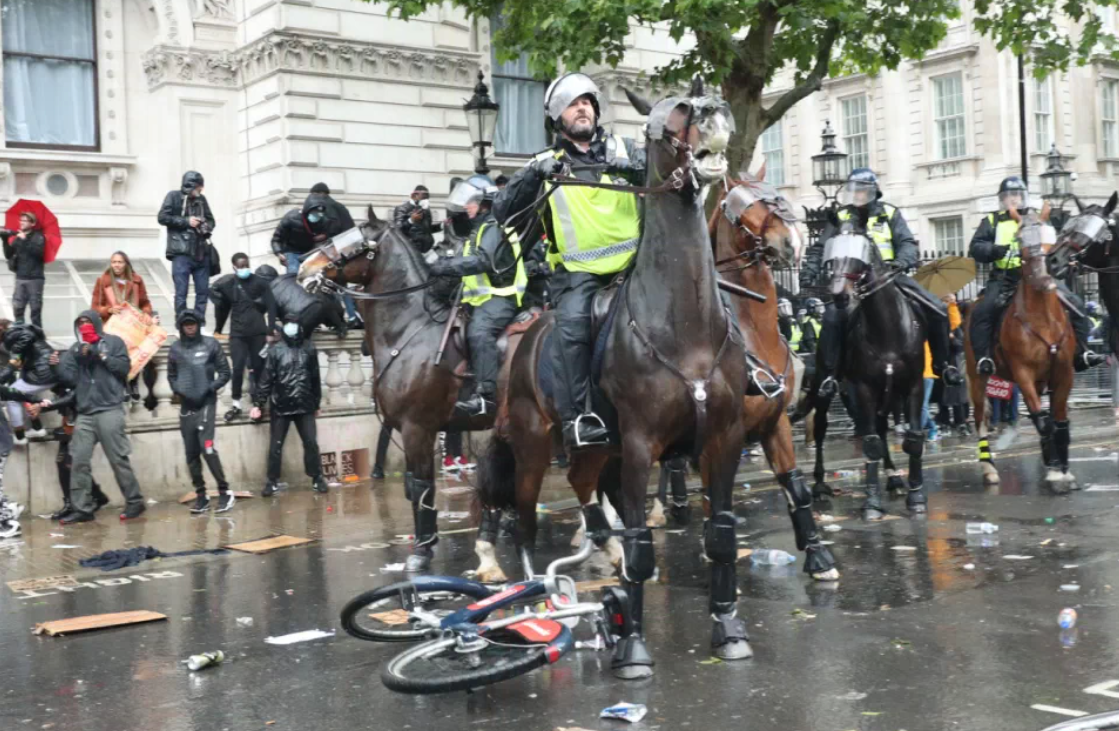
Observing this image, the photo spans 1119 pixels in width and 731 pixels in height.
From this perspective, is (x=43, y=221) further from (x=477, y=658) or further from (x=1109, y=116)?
(x=1109, y=116)

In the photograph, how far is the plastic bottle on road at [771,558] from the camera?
917 centimetres

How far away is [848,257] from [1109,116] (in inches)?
1459

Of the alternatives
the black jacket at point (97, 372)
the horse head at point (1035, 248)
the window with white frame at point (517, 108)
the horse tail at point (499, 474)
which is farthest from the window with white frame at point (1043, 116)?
the horse tail at point (499, 474)

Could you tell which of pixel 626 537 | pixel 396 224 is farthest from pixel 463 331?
pixel 626 537

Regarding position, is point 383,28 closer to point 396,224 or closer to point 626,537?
point 396,224

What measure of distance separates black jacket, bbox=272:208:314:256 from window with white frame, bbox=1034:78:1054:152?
104ft

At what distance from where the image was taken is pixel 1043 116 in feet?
136

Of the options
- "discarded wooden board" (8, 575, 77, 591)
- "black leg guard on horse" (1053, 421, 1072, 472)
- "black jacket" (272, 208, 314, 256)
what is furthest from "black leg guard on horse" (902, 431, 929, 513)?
"discarded wooden board" (8, 575, 77, 591)

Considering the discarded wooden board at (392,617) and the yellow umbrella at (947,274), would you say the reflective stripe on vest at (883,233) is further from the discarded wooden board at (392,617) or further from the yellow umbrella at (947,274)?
the discarded wooden board at (392,617)

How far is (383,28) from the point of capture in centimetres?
2261

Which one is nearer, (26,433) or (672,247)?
(672,247)

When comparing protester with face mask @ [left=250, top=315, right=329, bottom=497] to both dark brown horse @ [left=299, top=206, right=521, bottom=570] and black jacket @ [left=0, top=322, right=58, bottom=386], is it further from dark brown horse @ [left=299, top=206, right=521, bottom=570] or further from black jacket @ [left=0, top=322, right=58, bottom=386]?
dark brown horse @ [left=299, top=206, right=521, bottom=570]

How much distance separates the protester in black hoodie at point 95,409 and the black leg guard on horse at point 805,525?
24.2ft

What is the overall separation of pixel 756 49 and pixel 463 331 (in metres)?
8.37
